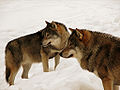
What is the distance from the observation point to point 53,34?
3471 mm

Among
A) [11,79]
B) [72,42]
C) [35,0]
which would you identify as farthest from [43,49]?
[35,0]

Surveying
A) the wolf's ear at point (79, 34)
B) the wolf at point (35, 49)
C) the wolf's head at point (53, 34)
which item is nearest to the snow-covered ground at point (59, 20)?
the wolf at point (35, 49)

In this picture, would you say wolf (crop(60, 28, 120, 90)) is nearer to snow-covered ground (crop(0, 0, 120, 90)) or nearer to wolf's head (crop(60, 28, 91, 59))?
wolf's head (crop(60, 28, 91, 59))

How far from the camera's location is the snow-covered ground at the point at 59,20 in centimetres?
288

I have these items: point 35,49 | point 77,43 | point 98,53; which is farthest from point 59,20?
point 98,53

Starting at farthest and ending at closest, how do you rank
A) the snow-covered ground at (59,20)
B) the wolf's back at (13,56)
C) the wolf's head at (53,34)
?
the wolf's back at (13,56)
the wolf's head at (53,34)
the snow-covered ground at (59,20)

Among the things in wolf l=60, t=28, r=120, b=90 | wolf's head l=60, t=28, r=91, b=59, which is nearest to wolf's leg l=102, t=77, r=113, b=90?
wolf l=60, t=28, r=120, b=90

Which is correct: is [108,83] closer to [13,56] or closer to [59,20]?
[13,56]

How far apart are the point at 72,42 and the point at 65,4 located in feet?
22.7

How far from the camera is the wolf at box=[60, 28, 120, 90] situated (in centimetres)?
221

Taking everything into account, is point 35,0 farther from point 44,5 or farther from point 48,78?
point 48,78

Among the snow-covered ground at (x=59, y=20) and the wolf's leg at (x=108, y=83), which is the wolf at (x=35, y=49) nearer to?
the snow-covered ground at (x=59, y=20)

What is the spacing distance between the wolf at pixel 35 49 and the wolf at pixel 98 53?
1.10 metres

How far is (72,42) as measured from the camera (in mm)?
2385
